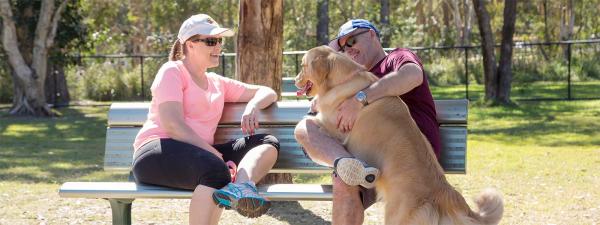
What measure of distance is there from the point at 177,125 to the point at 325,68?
1.03 m

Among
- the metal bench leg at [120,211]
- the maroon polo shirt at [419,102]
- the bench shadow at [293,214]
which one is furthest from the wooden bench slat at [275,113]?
the bench shadow at [293,214]

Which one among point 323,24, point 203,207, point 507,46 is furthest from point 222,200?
point 323,24

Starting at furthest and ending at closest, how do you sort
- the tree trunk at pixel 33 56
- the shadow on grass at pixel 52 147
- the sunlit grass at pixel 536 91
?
the sunlit grass at pixel 536 91 < the tree trunk at pixel 33 56 < the shadow on grass at pixel 52 147

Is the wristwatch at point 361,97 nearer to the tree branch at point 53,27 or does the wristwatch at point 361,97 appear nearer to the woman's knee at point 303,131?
the woman's knee at point 303,131

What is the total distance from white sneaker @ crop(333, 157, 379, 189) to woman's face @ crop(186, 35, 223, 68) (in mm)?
1323

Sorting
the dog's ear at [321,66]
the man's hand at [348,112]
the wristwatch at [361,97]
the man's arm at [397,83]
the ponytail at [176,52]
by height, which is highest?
the ponytail at [176,52]

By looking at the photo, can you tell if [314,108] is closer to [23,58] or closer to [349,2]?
[23,58]

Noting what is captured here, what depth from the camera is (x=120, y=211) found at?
5508 mm

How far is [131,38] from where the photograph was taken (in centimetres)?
4984

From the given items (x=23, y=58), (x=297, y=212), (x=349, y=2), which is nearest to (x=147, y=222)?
(x=297, y=212)

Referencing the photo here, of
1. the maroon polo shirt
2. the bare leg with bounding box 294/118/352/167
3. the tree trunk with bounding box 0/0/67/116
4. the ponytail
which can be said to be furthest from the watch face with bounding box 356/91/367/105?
the tree trunk with bounding box 0/0/67/116

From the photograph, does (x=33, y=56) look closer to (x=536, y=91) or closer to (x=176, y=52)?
(x=536, y=91)

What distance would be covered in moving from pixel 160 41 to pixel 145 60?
7.44m

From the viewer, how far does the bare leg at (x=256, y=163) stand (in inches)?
198
